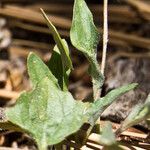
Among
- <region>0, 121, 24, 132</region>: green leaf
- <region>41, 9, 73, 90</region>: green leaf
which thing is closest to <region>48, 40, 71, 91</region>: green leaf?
<region>41, 9, 73, 90</region>: green leaf

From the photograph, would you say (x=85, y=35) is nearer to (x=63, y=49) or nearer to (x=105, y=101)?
(x=63, y=49)

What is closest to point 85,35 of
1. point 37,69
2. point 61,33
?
point 37,69

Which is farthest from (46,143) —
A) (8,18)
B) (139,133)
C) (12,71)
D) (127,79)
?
(8,18)

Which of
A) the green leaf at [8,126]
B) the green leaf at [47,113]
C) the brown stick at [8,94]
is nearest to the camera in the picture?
the green leaf at [47,113]

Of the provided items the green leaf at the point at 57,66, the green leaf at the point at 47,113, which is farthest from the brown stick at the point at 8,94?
the green leaf at the point at 47,113

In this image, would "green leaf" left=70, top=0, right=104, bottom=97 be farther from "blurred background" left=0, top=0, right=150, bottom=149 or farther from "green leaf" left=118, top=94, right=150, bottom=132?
"blurred background" left=0, top=0, right=150, bottom=149

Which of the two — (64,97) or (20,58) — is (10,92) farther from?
(64,97)

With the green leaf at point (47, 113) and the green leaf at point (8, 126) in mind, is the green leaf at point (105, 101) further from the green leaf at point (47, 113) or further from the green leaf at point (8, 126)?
the green leaf at point (8, 126)
